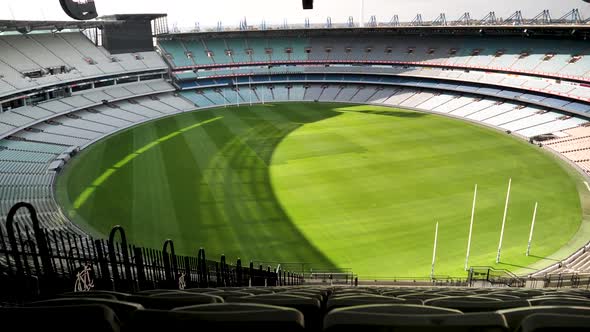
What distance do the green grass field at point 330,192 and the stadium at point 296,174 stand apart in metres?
0.20

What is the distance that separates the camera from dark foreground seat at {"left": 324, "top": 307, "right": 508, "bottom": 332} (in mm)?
2545

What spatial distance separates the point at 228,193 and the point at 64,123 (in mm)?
26909

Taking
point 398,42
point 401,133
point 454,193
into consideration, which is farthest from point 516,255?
point 398,42

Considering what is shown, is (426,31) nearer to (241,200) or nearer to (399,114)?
(399,114)

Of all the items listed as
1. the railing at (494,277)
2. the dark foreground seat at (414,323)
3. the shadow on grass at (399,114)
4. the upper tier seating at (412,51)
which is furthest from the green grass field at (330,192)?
the dark foreground seat at (414,323)

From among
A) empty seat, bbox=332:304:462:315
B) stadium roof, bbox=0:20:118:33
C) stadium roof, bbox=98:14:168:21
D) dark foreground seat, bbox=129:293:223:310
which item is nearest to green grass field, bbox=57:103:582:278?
stadium roof, bbox=0:20:118:33

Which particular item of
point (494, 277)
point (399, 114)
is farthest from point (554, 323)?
point (399, 114)

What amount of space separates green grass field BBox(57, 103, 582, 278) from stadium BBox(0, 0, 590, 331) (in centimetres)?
20

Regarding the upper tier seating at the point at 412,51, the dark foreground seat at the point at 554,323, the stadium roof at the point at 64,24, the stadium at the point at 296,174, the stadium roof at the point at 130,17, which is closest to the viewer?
the dark foreground seat at the point at 554,323

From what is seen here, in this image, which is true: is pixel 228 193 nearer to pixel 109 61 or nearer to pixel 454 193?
pixel 454 193

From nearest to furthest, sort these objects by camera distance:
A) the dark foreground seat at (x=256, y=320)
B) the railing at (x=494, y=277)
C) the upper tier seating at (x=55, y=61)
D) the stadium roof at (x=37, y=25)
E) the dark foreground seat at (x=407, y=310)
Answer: the dark foreground seat at (x=256, y=320), the dark foreground seat at (x=407, y=310), the railing at (x=494, y=277), the stadium roof at (x=37, y=25), the upper tier seating at (x=55, y=61)

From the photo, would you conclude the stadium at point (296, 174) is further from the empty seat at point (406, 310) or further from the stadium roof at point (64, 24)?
the stadium roof at point (64, 24)

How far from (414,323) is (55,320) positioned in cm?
218

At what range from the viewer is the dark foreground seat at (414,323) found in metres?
2.54
